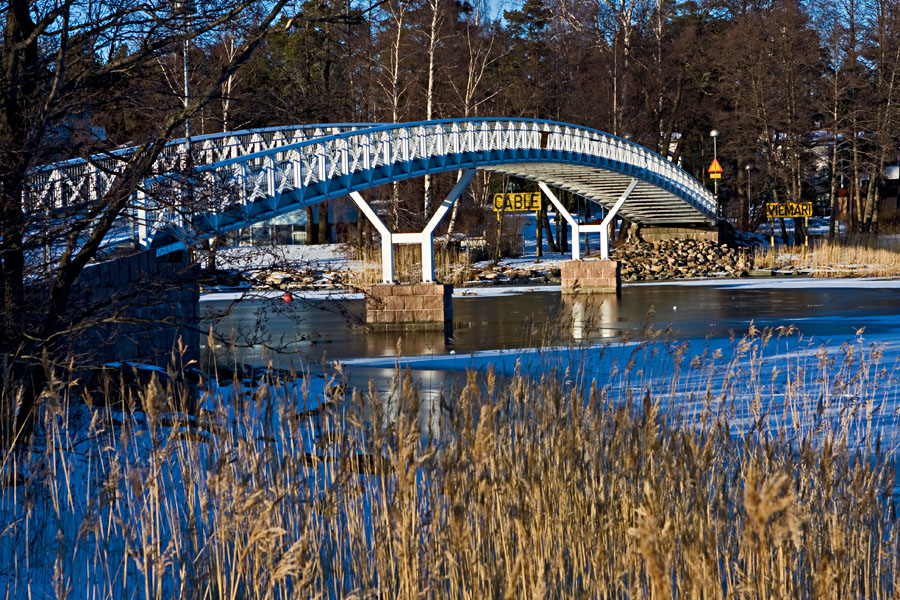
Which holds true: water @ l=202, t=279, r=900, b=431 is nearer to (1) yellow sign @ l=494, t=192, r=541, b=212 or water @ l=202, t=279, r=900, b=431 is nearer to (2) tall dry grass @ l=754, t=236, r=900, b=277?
(2) tall dry grass @ l=754, t=236, r=900, b=277

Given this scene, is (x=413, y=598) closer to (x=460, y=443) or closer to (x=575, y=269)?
(x=460, y=443)

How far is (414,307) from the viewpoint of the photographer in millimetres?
22391

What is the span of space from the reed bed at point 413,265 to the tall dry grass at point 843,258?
1086 centimetres

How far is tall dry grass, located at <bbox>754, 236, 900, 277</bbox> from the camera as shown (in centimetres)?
3600

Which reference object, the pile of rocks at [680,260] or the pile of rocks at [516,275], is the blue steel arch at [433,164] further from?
the pile of rocks at [516,275]

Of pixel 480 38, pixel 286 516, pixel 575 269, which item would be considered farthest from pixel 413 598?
pixel 480 38

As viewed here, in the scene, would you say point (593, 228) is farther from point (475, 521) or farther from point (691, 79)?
point (475, 521)

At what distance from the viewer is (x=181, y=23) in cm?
720

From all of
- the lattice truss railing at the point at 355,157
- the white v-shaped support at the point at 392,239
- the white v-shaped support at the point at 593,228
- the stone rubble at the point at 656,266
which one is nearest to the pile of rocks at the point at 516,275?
the stone rubble at the point at 656,266

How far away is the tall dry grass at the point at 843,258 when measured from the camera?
118ft

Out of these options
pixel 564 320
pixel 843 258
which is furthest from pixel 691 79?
pixel 564 320

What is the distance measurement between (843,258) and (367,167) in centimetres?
2242

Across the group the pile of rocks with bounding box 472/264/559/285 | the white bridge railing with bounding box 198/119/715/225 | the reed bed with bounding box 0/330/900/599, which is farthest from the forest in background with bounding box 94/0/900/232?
the reed bed with bounding box 0/330/900/599

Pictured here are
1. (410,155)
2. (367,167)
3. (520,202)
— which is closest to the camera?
(367,167)
